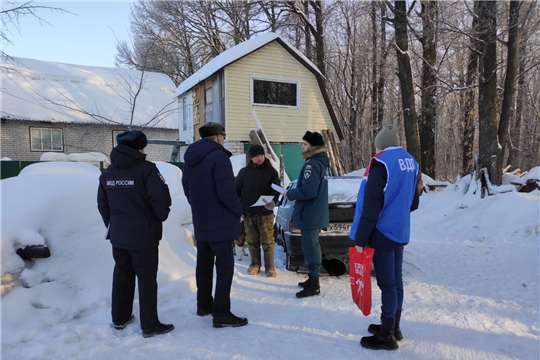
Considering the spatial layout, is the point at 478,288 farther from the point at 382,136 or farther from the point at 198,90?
the point at 198,90

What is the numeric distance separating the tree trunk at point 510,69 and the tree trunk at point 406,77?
286cm

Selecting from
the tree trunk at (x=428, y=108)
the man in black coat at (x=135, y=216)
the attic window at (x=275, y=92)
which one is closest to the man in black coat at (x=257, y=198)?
the man in black coat at (x=135, y=216)

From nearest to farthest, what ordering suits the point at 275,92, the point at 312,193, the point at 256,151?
1. the point at 312,193
2. the point at 256,151
3. the point at 275,92

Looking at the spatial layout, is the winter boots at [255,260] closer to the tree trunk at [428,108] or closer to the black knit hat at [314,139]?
the black knit hat at [314,139]

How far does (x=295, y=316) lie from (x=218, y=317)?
82 cm

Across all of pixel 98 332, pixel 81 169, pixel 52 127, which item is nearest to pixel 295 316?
pixel 98 332

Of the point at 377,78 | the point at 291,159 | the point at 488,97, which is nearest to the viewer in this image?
the point at 488,97

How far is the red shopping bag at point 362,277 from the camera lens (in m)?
3.05

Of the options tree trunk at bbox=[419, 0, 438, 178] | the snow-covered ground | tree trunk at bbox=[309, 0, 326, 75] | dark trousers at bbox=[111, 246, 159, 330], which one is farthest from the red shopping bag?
tree trunk at bbox=[309, 0, 326, 75]

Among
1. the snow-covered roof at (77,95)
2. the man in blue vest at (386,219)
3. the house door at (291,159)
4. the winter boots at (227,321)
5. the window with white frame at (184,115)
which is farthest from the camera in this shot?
the snow-covered roof at (77,95)

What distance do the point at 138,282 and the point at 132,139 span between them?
1.31 m

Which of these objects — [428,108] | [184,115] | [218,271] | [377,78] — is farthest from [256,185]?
[377,78]

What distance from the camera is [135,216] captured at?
321cm

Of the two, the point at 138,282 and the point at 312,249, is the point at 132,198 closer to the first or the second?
the point at 138,282
